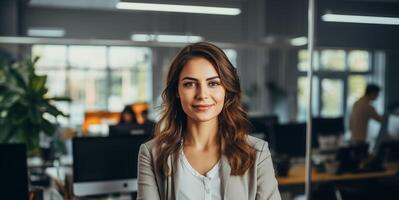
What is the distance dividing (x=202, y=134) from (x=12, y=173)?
1.07m

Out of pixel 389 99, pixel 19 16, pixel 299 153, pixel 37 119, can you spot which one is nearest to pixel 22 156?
pixel 37 119

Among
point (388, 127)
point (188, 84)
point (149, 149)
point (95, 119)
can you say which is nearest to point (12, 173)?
point (149, 149)

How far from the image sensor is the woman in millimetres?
1669

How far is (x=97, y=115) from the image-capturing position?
6730 mm

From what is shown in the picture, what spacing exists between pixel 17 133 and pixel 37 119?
19 cm

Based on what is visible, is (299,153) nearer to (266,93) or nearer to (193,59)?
(193,59)

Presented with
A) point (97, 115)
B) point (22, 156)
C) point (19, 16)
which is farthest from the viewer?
point (19, 16)

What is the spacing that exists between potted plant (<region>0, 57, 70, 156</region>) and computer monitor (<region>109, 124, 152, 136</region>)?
0.54 meters

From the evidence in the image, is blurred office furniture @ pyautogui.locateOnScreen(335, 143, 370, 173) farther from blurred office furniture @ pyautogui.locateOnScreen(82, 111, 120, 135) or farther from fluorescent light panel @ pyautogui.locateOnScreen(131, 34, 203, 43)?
fluorescent light panel @ pyautogui.locateOnScreen(131, 34, 203, 43)

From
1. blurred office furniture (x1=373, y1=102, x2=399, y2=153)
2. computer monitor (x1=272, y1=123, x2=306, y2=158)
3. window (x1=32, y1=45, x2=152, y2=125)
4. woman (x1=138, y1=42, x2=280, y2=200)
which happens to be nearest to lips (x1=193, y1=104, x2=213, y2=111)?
woman (x1=138, y1=42, x2=280, y2=200)

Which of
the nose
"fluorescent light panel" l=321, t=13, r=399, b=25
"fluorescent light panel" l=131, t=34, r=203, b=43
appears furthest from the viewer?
"fluorescent light panel" l=131, t=34, r=203, b=43

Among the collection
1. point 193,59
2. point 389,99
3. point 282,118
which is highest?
point 193,59

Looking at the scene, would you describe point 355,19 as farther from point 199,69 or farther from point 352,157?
point 199,69

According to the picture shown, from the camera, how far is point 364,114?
428cm
